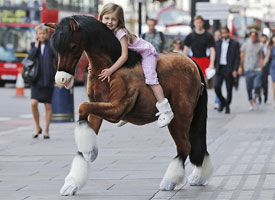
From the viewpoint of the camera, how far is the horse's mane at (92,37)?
7.72 meters

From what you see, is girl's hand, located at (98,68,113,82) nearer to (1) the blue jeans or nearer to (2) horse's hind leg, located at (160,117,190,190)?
(2) horse's hind leg, located at (160,117,190,190)

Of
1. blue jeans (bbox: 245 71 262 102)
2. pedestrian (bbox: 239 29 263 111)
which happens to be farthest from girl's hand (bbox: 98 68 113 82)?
blue jeans (bbox: 245 71 262 102)

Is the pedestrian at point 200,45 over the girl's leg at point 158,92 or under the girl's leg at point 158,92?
under

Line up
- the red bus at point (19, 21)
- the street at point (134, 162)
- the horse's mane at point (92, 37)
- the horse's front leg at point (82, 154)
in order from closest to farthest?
the horse's mane at point (92, 37)
the horse's front leg at point (82, 154)
the street at point (134, 162)
the red bus at point (19, 21)

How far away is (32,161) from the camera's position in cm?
1106

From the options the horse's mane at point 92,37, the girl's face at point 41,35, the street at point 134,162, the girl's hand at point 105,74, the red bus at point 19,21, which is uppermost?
the horse's mane at point 92,37

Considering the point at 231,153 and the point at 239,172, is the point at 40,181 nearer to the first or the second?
the point at 239,172

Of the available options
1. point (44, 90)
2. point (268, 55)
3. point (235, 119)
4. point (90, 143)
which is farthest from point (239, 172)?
point (268, 55)

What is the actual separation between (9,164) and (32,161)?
365 mm

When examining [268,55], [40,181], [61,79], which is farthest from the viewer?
[268,55]

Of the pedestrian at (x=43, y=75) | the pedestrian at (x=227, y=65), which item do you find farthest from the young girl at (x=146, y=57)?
the pedestrian at (x=227, y=65)

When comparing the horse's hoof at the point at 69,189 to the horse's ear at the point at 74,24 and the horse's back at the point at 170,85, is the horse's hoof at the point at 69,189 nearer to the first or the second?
the horse's back at the point at 170,85

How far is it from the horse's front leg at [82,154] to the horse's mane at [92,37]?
0.64m

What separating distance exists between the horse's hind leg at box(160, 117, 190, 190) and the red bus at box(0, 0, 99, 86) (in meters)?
24.8
